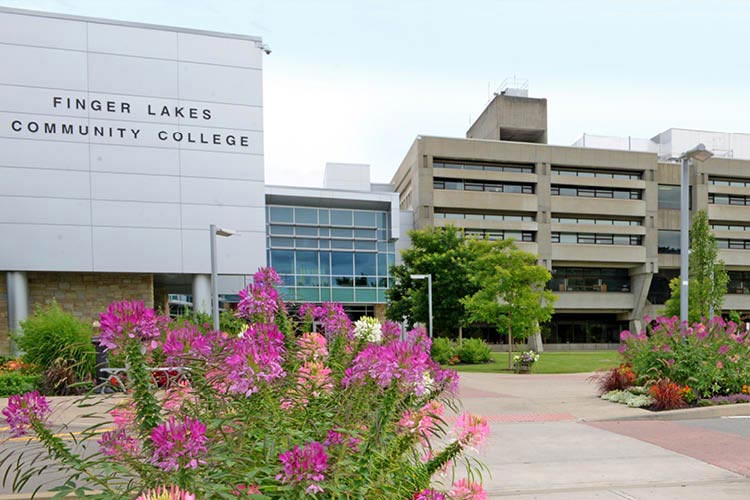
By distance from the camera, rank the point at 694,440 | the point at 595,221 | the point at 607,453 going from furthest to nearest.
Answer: the point at 595,221
the point at 694,440
the point at 607,453

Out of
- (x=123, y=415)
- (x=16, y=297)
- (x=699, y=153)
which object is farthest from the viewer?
(x=16, y=297)

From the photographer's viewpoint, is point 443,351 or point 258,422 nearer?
point 258,422

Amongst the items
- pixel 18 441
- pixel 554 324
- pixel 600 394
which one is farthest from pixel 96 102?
pixel 554 324

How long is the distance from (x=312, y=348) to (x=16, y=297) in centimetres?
2467

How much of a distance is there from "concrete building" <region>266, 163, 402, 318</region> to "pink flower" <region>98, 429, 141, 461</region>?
34.0m

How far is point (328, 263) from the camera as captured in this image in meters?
38.4

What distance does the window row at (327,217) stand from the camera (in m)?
37.9

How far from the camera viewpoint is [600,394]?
12.7 meters

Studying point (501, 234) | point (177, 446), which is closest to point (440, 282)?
point (501, 234)

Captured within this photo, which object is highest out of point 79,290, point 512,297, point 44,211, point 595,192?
point 595,192

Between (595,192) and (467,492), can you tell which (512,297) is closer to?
(467,492)

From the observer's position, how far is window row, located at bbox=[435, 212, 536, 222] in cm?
4391

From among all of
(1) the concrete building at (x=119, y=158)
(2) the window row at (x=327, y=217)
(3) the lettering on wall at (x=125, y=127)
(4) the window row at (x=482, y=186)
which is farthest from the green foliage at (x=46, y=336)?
(4) the window row at (x=482, y=186)

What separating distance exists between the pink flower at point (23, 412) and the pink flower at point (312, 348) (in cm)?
150
